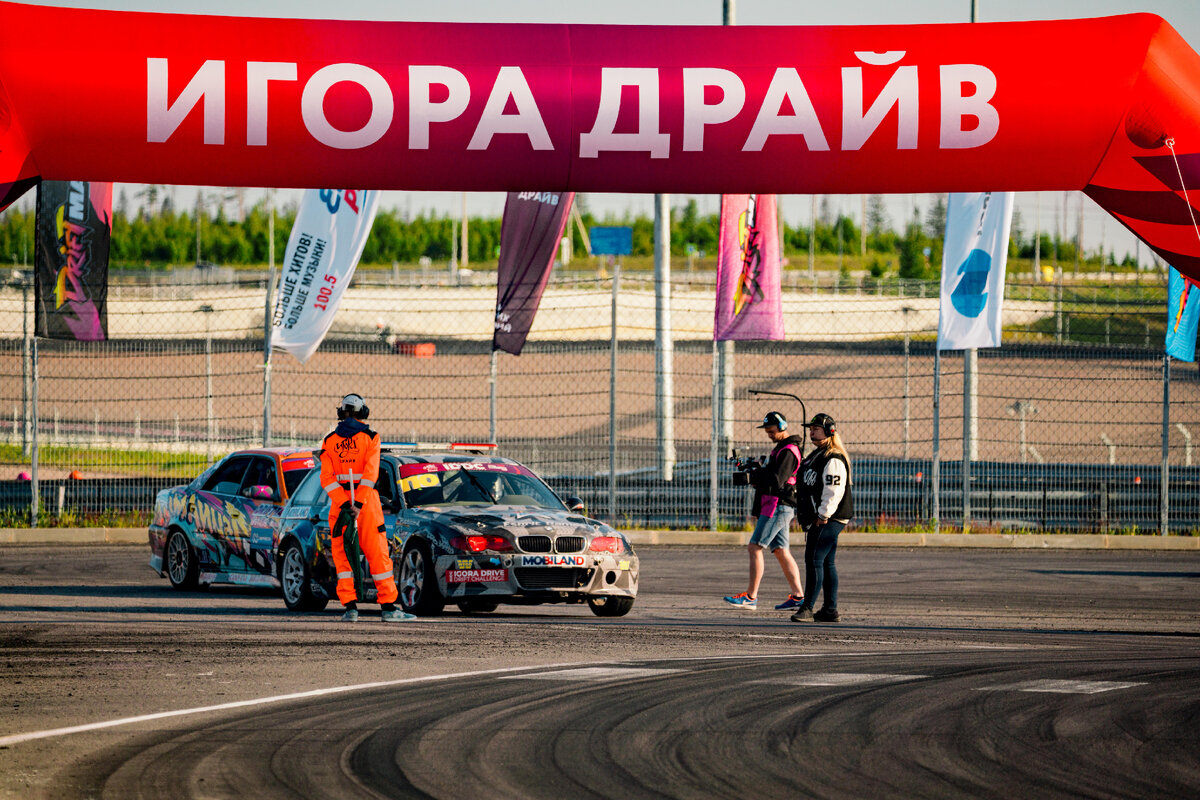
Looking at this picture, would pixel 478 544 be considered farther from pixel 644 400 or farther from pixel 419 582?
pixel 644 400

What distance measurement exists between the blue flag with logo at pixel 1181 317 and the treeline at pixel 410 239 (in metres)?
96.7

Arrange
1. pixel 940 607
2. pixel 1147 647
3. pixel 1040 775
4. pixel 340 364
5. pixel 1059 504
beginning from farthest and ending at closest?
pixel 340 364, pixel 1059 504, pixel 940 607, pixel 1147 647, pixel 1040 775

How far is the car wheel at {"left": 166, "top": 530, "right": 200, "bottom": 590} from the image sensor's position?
16062mm

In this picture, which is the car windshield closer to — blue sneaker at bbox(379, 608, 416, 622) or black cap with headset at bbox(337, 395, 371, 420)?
black cap with headset at bbox(337, 395, 371, 420)

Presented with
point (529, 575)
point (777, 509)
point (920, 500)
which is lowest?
point (529, 575)

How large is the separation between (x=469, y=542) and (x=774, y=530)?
2.87m

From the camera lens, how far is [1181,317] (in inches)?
784

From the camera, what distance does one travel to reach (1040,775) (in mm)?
6879

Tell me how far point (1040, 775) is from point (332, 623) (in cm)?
705

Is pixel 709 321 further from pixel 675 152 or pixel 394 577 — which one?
pixel 675 152

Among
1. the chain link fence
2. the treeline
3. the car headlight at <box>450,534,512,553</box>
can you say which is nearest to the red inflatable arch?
the car headlight at <box>450,534,512,553</box>

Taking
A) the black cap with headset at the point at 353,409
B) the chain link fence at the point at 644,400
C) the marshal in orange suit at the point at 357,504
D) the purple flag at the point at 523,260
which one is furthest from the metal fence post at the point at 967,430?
the marshal in orange suit at the point at 357,504

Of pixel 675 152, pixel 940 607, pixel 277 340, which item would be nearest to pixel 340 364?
pixel 277 340

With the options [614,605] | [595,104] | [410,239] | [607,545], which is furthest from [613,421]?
[410,239]
